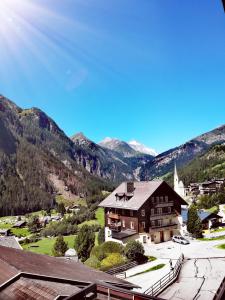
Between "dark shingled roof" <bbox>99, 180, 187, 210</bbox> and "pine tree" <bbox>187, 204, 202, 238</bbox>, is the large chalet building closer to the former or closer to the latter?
"dark shingled roof" <bbox>99, 180, 187, 210</bbox>

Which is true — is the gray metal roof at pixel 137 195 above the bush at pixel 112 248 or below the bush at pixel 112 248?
above

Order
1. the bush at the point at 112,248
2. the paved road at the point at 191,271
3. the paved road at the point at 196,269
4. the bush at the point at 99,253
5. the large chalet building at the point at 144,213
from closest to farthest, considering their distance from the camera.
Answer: the paved road at the point at 196,269
the paved road at the point at 191,271
the bush at the point at 99,253
the bush at the point at 112,248
the large chalet building at the point at 144,213

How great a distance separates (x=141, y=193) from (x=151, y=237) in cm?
896

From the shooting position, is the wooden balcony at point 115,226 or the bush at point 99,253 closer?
the bush at point 99,253

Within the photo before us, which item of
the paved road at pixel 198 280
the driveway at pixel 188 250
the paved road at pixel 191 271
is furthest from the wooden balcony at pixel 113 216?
the paved road at pixel 198 280

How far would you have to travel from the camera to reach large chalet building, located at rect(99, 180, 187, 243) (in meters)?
60.5

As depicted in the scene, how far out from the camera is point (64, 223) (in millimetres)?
168500

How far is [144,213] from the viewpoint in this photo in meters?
61.1

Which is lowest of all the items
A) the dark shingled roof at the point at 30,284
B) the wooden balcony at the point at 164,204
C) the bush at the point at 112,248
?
the bush at the point at 112,248

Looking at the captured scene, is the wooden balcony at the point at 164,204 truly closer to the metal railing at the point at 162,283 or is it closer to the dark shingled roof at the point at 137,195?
the dark shingled roof at the point at 137,195

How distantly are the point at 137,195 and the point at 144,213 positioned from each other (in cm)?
504

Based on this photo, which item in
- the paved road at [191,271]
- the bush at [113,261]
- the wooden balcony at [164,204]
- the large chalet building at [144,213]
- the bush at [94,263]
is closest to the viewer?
the paved road at [191,271]

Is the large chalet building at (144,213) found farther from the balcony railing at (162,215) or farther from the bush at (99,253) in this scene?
the bush at (99,253)

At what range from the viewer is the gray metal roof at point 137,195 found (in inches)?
2448
